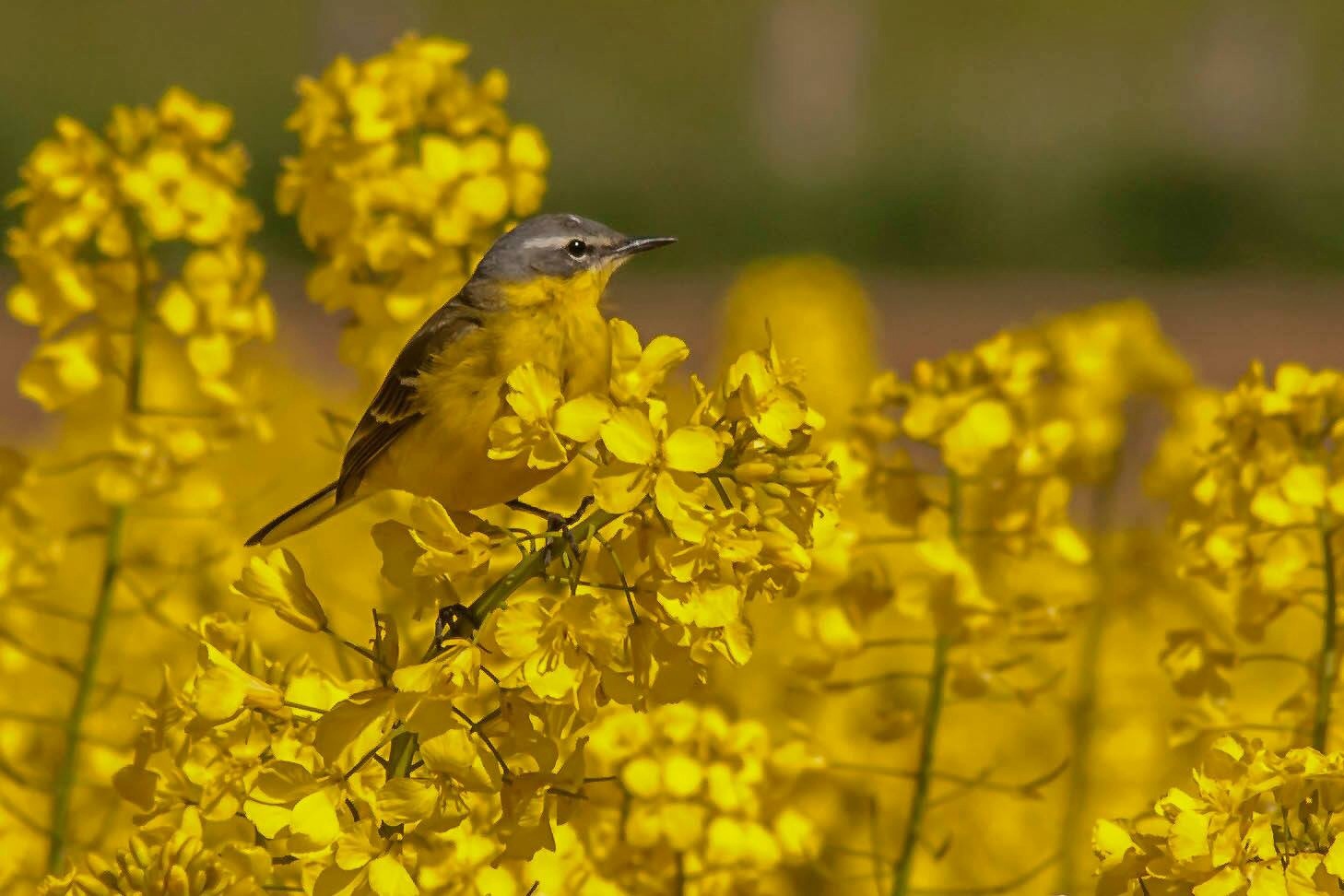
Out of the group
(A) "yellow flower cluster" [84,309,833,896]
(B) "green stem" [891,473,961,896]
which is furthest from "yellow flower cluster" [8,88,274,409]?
(A) "yellow flower cluster" [84,309,833,896]

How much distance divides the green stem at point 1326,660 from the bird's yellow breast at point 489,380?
1.03m

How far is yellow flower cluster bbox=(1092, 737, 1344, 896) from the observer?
1.88 m

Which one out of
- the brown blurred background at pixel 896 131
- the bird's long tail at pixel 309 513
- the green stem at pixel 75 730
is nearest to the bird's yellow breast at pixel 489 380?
the bird's long tail at pixel 309 513

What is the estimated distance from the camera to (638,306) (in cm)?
1884

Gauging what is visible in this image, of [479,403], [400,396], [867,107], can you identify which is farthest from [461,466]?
[867,107]

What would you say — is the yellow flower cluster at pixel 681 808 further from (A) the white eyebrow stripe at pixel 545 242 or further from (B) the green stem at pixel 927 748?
(A) the white eyebrow stripe at pixel 545 242

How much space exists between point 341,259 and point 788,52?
23.3 m

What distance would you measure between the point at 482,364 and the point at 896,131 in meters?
29.2

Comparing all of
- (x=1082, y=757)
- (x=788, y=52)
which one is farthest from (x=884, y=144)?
(x=1082, y=757)

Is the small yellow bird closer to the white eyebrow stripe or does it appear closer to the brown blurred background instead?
the white eyebrow stripe

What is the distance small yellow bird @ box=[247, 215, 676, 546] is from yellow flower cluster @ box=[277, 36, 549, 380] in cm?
21

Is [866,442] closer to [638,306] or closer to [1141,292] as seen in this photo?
[638,306]

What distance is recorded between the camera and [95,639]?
11.0 ft

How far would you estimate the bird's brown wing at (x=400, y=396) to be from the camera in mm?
3168
